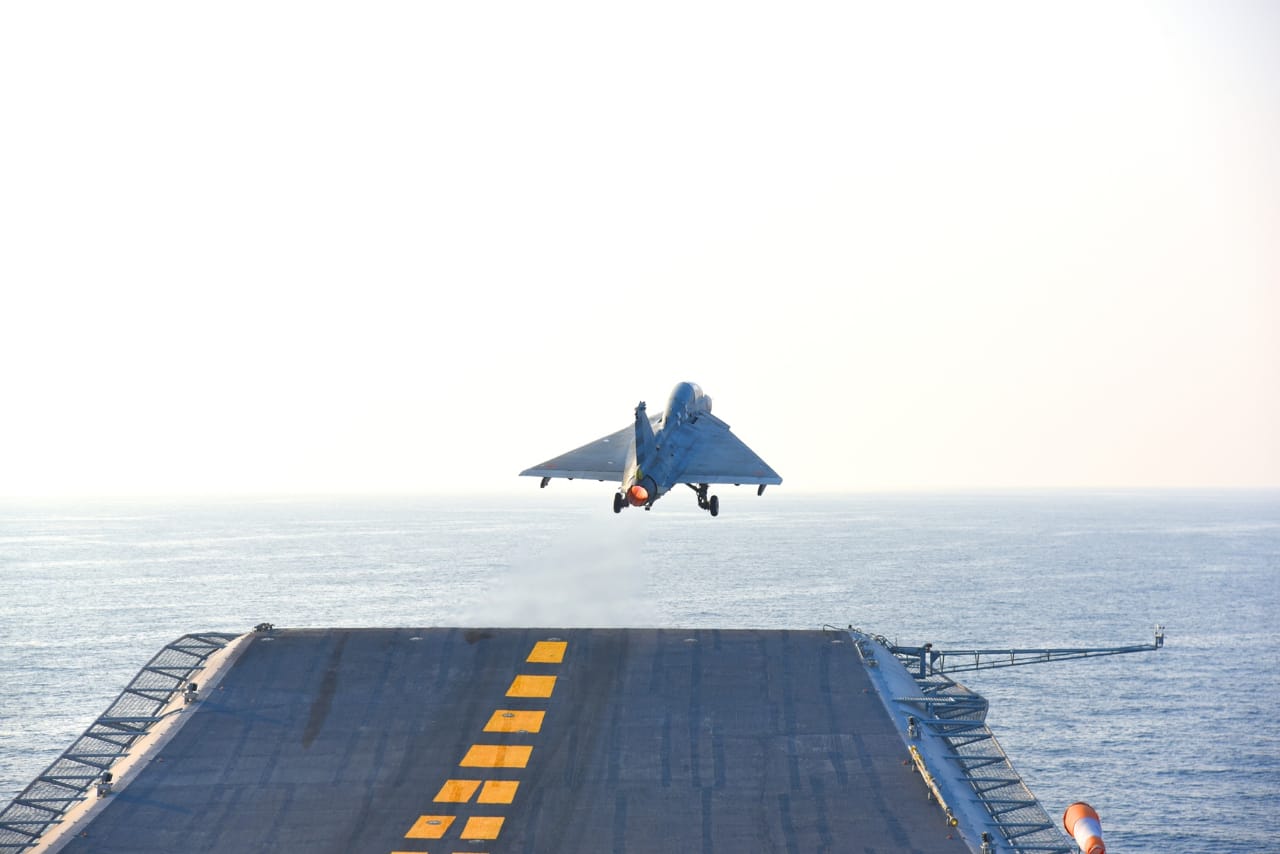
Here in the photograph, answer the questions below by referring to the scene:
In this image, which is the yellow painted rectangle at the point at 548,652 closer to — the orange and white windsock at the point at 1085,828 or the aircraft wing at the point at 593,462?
the aircraft wing at the point at 593,462

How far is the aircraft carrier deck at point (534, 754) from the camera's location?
166ft

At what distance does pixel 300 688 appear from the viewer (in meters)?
64.1

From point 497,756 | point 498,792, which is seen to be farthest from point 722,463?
point 498,792

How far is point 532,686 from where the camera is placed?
65062mm

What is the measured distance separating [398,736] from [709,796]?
15394 mm

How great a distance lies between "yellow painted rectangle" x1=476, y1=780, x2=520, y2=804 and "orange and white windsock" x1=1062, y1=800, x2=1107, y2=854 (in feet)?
74.6

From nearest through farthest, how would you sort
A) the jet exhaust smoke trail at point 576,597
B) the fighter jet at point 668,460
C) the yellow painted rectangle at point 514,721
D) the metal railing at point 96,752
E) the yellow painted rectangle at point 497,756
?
the metal railing at point 96,752
the fighter jet at point 668,460
the yellow painted rectangle at point 497,756
the yellow painted rectangle at point 514,721
the jet exhaust smoke trail at point 576,597

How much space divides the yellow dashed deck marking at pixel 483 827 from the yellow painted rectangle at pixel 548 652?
16607 mm

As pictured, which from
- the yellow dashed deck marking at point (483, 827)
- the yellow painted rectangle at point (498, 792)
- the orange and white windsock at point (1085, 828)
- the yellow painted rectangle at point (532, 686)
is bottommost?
the yellow dashed deck marking at point (483, 827)

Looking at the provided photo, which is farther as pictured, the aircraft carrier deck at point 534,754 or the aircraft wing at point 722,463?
the aircraft wing at point 722,463

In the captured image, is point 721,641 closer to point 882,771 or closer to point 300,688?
point 882,771

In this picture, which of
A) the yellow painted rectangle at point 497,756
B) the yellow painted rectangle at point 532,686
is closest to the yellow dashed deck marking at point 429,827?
the yellow painted rectangle at point 497,756

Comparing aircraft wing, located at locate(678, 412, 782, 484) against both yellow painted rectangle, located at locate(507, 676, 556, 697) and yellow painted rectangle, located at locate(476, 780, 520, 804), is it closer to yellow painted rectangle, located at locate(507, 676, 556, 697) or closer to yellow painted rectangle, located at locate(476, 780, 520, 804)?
yellow painted rectangle, located at locate(507, 676, 556, 697)

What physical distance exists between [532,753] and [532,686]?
7619 millimetres
